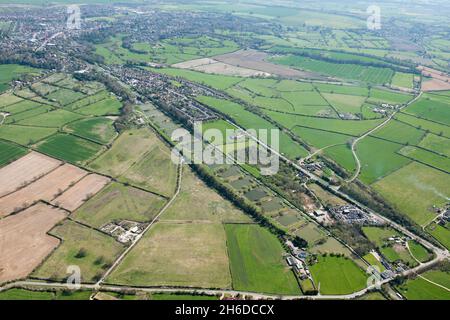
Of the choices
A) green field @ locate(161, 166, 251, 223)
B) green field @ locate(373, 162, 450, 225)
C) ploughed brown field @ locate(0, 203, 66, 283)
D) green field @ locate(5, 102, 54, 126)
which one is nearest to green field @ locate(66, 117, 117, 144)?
green field @ locate(5, 102, 54, 126)

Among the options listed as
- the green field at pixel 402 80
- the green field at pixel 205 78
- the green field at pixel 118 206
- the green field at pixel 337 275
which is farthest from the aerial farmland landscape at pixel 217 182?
the green field at pixel 402 80

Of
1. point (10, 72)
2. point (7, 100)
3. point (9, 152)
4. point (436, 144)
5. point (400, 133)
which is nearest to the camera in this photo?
point (9, 152)

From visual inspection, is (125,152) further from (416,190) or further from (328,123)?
(416,190)

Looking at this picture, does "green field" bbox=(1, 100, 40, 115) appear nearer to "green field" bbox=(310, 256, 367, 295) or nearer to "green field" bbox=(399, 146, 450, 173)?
"green field" bbox=(310, 256, 367, 295)

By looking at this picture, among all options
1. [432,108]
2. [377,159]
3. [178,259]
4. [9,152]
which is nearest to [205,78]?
[377,159]

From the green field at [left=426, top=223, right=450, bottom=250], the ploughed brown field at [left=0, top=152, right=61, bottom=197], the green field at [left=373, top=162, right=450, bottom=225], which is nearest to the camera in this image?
the green field at [left=426, top=223, right=450, bottom=250]
